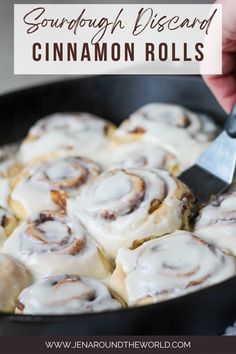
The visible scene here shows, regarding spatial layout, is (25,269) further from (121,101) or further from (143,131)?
(121,101)

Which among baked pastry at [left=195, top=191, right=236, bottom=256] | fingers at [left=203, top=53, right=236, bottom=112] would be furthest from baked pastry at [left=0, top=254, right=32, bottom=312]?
fingers at [left=203, top=53, right=236, bottom=112]

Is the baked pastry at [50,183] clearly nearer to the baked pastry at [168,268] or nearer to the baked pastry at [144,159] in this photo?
the baked pastry at [144,159]

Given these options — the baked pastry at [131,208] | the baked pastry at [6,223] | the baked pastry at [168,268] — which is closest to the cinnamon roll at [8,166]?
the baked pastry at [6,223]

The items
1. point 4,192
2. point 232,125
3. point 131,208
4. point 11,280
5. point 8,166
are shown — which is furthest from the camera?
point 8,166

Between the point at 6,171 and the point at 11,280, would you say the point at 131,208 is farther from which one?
the point at 6,171

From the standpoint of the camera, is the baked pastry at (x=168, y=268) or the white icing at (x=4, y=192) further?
the white icing at (x=4, y=192)

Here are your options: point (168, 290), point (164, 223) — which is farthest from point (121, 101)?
point (168, 290)

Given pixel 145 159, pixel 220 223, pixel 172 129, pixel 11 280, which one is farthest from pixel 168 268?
pixel 172 129
